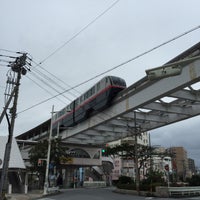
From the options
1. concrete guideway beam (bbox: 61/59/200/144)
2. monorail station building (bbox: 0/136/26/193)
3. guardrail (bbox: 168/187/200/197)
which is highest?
concrete guideway beam (bbox: 61/59/200/144)

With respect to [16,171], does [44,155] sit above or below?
above

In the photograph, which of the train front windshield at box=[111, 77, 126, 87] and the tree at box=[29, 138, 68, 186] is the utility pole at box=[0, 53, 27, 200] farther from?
the tree at box=[29, 138, 68, 186]

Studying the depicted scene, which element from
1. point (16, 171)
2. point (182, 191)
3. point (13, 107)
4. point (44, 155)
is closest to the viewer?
point (13, 107)

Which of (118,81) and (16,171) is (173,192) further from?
(16,171)

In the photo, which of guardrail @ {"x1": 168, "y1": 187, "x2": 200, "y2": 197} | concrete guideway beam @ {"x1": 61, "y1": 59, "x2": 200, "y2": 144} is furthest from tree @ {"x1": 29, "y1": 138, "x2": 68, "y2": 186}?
guardrail @ {"x1": 168, "y1": 187, "x2": 200, "y2": 197}

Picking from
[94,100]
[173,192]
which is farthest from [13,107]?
[173,192]

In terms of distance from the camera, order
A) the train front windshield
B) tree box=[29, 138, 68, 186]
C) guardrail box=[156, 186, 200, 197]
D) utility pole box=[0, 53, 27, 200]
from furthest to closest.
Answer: tree box=[29, 138, 68, 186] → the train front windshield → guardrail box=[156, 186, 200, 197] → utility pole box=[0, 53, 27, 200]

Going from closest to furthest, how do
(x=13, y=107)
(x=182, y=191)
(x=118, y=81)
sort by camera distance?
1. (x=13, y=107)
2. (x=182, y=191)
3. (x=118, y=81)

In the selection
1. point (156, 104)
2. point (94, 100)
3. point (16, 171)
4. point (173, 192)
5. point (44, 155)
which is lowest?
point (173, 192)

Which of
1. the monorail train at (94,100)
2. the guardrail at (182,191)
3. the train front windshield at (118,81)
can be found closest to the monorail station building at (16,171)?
the monorail train at (94,100)

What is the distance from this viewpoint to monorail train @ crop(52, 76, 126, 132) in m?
24.4

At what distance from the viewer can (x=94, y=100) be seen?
2716 cm

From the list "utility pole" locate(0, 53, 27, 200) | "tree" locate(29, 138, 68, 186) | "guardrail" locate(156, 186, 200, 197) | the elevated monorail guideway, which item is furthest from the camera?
"tree" locate(29, 138, 68, 186)

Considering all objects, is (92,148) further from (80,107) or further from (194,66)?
(194,66)
